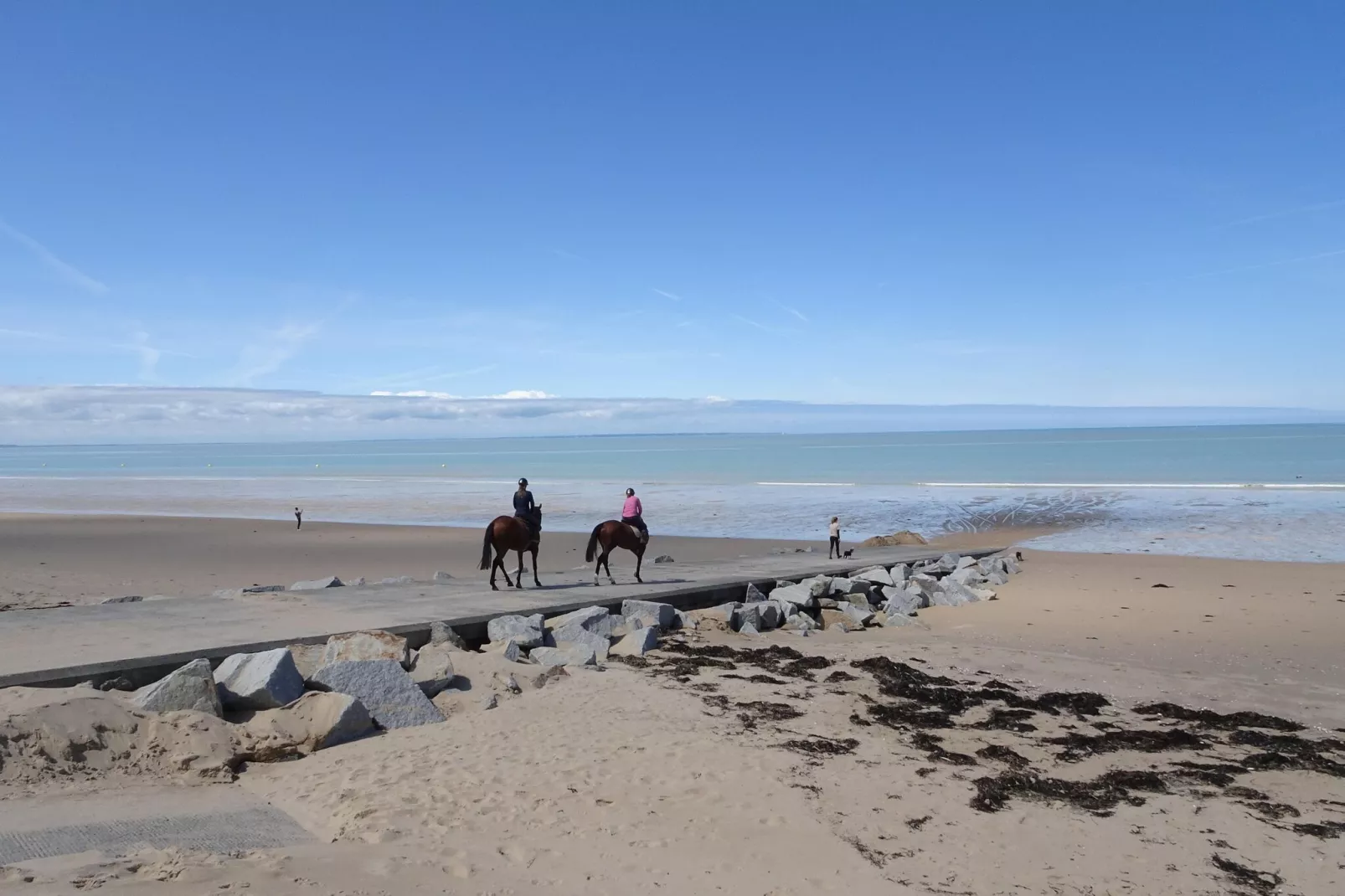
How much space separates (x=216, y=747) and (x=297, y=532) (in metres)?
24.1

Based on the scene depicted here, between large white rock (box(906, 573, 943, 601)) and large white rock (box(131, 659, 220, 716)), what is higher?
large white rock (box(131, 659, 220, 716))

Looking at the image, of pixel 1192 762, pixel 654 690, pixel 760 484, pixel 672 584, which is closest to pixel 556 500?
pixel 760 484

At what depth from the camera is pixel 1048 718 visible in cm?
860

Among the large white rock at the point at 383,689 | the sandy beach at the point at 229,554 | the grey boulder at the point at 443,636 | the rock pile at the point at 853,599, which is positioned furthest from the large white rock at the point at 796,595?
the large white rock at the point at 383,689

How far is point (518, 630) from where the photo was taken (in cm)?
1058

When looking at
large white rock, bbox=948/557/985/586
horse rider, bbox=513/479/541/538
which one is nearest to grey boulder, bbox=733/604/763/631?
horse rider, bbox=513/479/541/538

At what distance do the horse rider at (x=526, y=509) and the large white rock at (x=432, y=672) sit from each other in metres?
4.72

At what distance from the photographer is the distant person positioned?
13805 mm

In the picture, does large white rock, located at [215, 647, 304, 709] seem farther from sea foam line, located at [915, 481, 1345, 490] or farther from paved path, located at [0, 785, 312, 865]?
sea foam line, located at [915, 481, 1345, 490]

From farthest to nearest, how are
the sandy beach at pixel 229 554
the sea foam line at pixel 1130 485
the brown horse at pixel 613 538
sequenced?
the sea foam line at pixel 1130 485, the sandy beach at pixel 229 554, the brown horse at pixel 613 538

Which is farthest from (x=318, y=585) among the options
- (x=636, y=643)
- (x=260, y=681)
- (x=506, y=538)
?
(x=260, y=681)

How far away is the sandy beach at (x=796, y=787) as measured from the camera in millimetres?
5047

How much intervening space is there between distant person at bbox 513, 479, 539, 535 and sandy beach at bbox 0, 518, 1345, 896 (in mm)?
3732

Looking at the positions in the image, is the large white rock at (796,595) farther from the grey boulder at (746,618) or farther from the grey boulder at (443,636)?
the grey boulder at (443,636)
